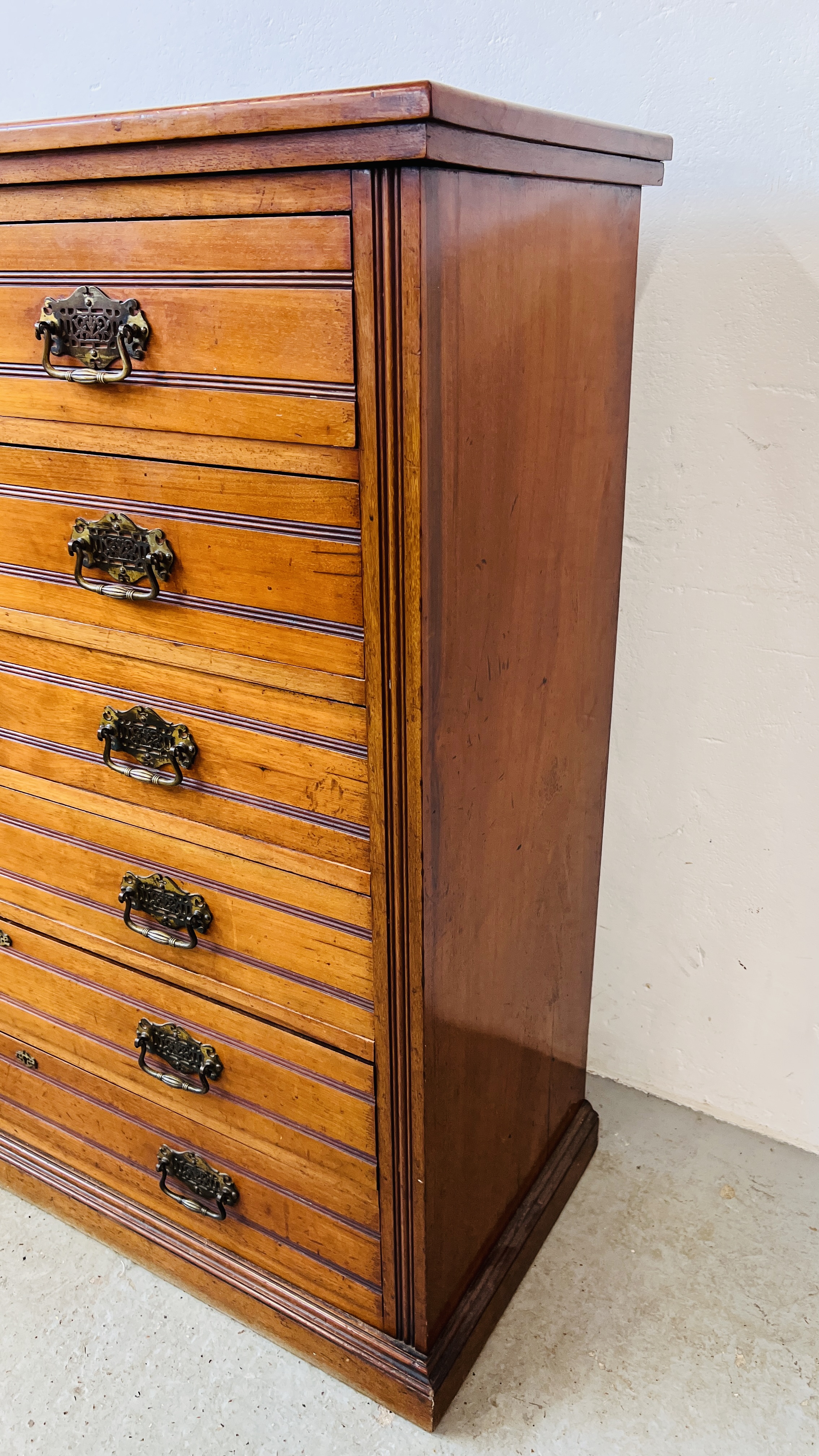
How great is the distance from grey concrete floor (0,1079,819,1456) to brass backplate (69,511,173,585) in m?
0.98

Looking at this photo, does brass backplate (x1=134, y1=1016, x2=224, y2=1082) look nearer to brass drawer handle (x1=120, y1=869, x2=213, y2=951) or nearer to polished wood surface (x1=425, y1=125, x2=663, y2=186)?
brass drawer handle (x1=120, y1=869, x2=213, y2=951)

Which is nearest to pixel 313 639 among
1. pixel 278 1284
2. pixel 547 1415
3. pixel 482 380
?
pixel 482 380

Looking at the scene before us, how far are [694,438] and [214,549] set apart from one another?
0.70 metres

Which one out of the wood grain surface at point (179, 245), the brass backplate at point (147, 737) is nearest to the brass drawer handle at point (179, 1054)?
the brass backplate at point (147, 737)

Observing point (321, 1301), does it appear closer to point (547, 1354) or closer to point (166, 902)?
point (547, 1354)

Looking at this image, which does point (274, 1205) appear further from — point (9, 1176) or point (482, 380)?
point (482, 380)

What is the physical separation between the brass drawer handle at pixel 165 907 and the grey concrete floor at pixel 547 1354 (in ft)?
1.83

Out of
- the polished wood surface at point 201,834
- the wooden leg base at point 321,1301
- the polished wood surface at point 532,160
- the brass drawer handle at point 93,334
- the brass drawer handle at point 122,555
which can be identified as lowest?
the wooden leg base at point 321,1301

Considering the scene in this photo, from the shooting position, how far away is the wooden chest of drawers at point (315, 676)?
879 mm

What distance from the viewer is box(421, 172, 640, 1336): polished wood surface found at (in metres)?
0.92

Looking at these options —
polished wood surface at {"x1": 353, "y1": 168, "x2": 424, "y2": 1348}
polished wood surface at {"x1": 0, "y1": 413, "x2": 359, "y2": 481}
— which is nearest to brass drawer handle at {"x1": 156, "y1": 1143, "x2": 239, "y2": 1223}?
polished wood surface at {"x1": 353, "y1": 168, "x2": 424, "y2": 1348}

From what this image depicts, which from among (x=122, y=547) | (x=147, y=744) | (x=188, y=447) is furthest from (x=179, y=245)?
(x=147, y=744)

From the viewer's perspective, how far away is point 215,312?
3.01ft

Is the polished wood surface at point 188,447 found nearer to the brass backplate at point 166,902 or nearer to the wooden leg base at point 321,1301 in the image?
the brass backplate at point 166,902
